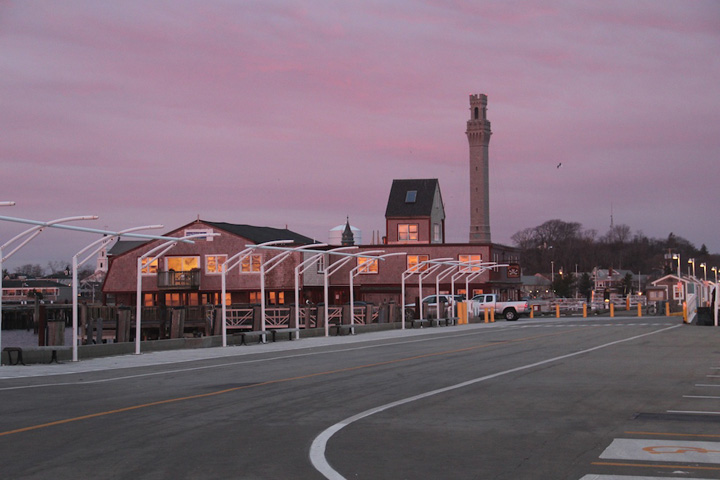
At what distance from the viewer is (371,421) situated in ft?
40.0

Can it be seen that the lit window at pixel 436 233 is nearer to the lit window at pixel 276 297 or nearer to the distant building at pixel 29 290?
the lit window at pixel 276 297

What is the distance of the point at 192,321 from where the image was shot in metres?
54.5

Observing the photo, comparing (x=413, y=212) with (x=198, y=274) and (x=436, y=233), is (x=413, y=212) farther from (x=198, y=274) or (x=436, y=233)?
(x=198, y=274)

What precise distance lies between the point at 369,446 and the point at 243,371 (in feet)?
37.1

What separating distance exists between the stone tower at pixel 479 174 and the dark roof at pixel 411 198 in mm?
22638

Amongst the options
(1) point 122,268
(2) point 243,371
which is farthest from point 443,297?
(2) point 243,371

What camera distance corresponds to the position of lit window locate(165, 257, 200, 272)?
72312 mm

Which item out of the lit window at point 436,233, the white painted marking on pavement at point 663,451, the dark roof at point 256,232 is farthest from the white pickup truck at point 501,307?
the white painted marking on pavement at point 663,451

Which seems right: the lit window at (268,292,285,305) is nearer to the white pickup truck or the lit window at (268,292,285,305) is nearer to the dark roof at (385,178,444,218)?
the white pickup truck

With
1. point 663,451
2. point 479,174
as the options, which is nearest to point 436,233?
point 479,174

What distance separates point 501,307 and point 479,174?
4808cm

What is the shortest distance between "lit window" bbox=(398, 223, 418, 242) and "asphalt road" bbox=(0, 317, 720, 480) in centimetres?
6354

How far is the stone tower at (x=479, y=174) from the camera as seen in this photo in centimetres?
11119

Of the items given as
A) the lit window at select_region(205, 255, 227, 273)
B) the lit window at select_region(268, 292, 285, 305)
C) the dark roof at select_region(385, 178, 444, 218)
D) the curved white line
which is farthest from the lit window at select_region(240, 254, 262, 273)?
the curved white line
